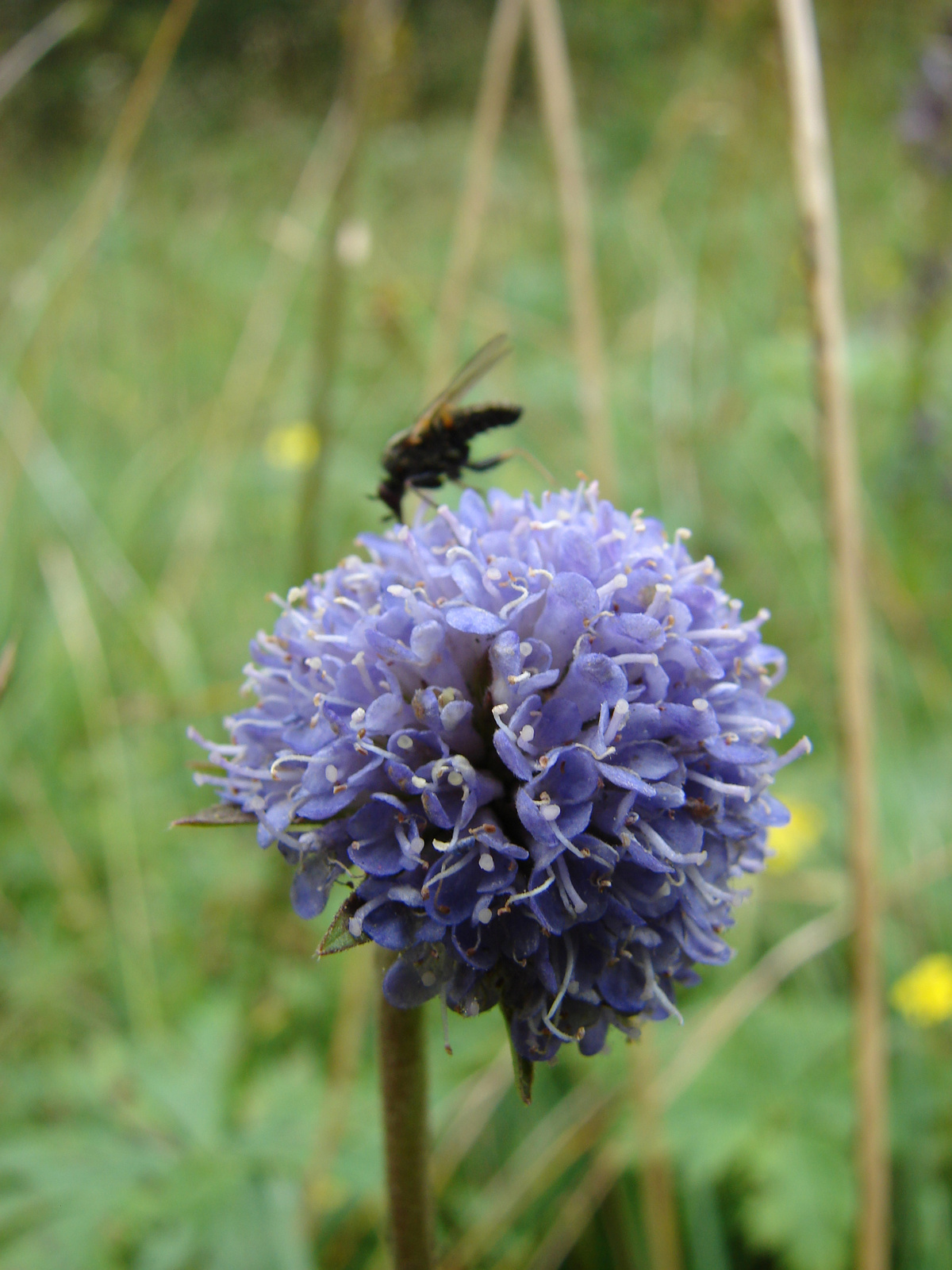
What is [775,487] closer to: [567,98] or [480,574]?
[567,98]

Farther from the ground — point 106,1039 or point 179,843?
point 179,843

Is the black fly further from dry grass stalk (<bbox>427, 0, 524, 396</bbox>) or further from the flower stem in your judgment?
the flower stem

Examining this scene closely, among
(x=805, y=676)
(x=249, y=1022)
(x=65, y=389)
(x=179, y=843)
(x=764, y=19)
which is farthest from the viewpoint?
(x=65, y=389)

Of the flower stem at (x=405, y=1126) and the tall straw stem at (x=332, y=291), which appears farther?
the tall straw stem at (x=332, y=291)

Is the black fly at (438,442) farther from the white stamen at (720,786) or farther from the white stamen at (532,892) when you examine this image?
the white stamen at (532,892)

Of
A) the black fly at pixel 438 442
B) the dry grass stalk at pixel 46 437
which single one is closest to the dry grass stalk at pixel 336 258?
the dry grass stalk at pixel 46 437

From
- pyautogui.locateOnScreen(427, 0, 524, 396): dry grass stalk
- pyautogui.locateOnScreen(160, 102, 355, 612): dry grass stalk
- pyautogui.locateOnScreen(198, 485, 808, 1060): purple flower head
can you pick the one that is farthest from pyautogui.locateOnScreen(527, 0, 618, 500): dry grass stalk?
pyautogui.locateOnScreen(198, 485, 808, 1060): purple flower head

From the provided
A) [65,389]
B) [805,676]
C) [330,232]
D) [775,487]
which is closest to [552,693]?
[330,232]
